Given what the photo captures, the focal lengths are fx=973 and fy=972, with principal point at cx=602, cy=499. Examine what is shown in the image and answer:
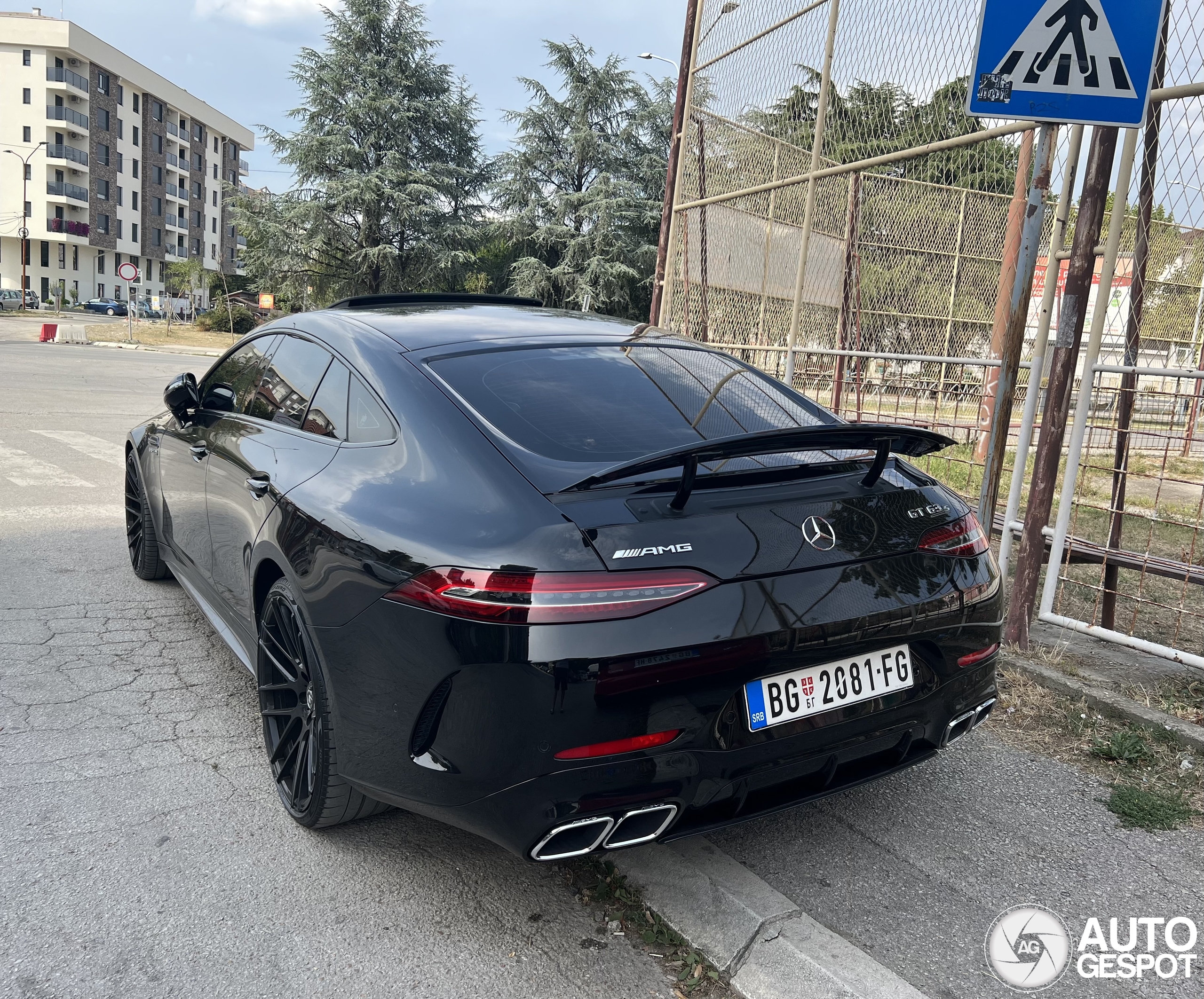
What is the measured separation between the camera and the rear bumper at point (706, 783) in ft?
6.99

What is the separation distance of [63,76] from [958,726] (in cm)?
8045

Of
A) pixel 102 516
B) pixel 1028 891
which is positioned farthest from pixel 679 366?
pixel 102 516

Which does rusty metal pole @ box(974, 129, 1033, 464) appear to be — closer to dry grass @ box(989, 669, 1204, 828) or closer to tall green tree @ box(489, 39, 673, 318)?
dry grass @ box(989, 669, 1204, 828)

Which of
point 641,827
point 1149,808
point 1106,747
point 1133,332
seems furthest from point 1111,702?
point 641,827

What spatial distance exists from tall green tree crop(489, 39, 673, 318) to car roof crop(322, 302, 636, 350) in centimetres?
2730

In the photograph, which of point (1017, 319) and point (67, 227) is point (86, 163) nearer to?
point (67, 227)

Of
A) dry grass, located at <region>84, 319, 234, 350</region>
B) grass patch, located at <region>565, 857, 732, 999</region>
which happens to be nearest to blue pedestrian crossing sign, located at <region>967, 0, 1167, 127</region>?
grass patch, located at <region>565, 857, 732, 999</region>

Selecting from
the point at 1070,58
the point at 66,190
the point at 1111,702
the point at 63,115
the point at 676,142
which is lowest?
the point at 1111,702

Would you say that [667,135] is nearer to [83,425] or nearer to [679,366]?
[83,425]

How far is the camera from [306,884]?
8.46ft

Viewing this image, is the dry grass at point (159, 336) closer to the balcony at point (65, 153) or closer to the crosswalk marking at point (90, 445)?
the crosswalk marking at point (90, 445)

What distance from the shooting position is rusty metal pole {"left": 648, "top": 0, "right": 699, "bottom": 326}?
26.4ft

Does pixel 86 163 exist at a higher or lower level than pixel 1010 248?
higher

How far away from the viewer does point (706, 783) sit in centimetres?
221
